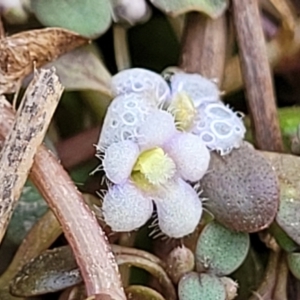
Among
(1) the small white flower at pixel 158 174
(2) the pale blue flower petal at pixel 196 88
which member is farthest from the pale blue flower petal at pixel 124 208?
(2) the pale blue flower petal at pixel 196 88

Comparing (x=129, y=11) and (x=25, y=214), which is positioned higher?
(x=129, y=11)

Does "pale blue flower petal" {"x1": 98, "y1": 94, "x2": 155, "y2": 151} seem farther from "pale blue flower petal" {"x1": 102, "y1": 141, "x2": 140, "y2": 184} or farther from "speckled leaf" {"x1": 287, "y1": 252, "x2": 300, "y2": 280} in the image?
"speckled leaf" {"x1": 287, "y1": 252, "x2": 300, "y2": 280}

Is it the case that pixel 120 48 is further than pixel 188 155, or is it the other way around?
pixel 120 48

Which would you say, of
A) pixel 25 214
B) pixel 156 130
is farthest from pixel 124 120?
pixel 25 214

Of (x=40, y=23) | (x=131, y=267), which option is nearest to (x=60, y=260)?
(x=131, y=267)

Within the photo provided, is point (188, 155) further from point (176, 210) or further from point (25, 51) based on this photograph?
point (25, 51)

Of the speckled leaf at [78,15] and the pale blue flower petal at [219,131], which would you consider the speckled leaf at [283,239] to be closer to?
Answer: the pale blue flower petal at [219,131]
